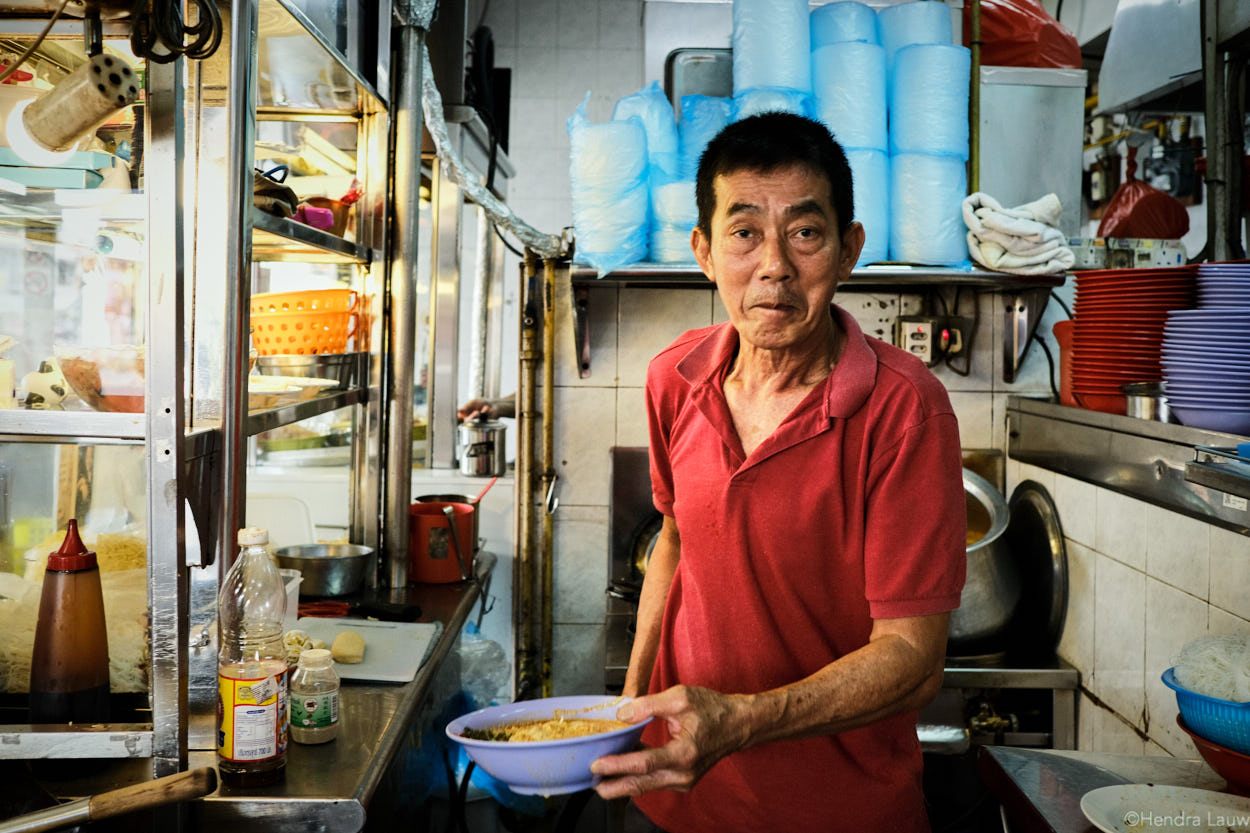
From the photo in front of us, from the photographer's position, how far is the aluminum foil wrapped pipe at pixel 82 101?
1246mm

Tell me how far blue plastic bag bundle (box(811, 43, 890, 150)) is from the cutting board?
171 centimetres

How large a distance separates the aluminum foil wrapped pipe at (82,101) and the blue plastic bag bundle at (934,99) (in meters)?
2.01

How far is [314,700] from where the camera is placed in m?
1.60

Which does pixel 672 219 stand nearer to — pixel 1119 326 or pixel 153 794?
pixel 1119 326

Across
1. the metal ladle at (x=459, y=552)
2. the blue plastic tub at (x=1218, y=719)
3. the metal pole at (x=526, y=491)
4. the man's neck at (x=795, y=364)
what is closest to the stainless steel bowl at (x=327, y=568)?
the metal ladle at (x=459, y=552)

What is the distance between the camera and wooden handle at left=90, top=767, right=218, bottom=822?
114 cm

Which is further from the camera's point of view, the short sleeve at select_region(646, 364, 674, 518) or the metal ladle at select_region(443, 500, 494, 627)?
the metal ladle at select_region(443, 500, 494, 627)

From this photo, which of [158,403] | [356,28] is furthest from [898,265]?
[158,403]

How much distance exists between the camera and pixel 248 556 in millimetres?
1552

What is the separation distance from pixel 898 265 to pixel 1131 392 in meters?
0.75

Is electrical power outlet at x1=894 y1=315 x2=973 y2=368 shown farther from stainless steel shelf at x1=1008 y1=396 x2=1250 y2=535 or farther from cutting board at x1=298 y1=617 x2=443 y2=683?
cutting board at x1=298 y1=617 x2=443 y2=683

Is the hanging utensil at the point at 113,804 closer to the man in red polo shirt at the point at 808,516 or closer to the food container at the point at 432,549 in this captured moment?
the man in red polo shirt at the point at 808,516

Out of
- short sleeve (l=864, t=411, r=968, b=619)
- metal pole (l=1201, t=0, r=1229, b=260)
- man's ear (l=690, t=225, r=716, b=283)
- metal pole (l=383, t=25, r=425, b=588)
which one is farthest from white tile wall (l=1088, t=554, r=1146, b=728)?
metal pole (l=383, t=25, r=425, b=588)

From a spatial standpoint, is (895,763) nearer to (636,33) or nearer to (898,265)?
(898,265)
